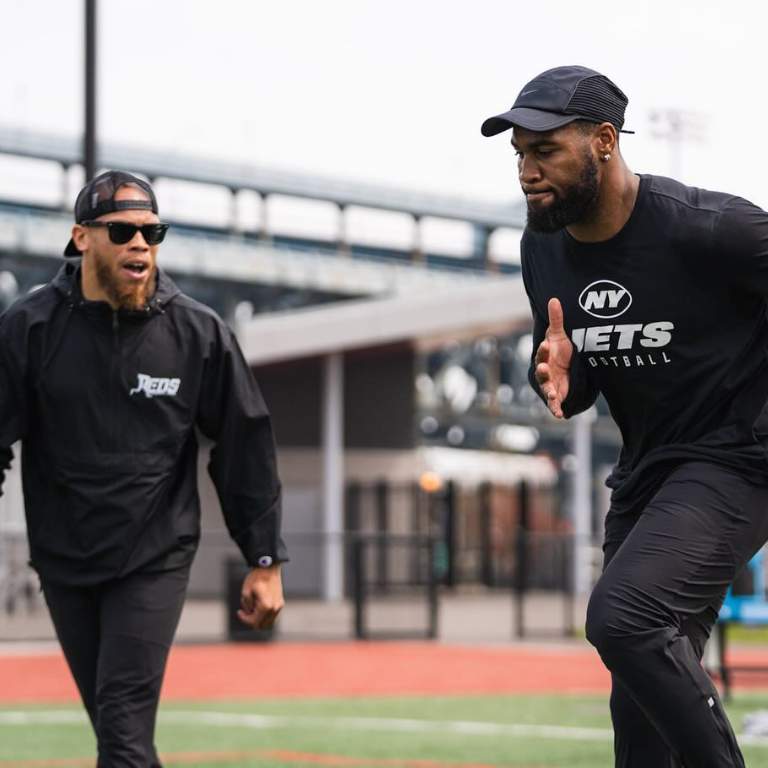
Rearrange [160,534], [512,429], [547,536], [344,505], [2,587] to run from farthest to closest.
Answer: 1. [512,429]
2. [344,505]
3. [547,536]
4. [2,587]
5. [160,534]

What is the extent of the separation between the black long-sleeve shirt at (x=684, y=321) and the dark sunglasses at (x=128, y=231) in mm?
1633

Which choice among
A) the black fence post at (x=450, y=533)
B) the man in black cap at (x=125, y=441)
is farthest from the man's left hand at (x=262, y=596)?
the black fence post at (x=450, y=533)

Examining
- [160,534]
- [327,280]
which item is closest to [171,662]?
[160,534]

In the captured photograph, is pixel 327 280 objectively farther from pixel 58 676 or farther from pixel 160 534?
pixel 160 534

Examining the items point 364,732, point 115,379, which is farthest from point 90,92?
point 115,379

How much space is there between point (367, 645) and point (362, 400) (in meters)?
15.0

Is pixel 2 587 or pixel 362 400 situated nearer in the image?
pixel 2 587

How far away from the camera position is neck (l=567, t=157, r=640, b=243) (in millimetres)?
4828

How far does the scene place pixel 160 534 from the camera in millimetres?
5910

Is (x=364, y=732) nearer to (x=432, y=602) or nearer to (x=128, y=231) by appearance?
(x=128, y=231)

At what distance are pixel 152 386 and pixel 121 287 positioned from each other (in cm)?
33

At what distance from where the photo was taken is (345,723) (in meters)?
12.7

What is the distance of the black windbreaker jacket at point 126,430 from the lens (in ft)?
19.3

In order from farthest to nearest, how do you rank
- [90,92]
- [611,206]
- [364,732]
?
[90,92] < [364,732] < [611,206]
